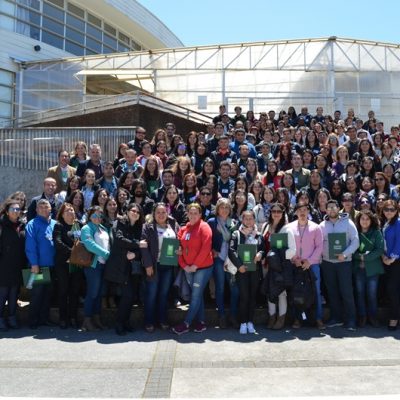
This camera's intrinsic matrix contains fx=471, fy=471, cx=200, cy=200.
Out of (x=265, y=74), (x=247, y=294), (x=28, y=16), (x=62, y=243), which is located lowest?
(x=247, y=294)

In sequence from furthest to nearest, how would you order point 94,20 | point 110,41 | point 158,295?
1. point 110,41
2. point 94,20
3. point 158,295

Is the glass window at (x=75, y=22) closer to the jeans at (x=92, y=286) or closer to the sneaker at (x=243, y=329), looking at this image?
the jeans at (x=92, y=286)

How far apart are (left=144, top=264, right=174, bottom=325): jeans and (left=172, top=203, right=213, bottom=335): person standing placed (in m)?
0.26

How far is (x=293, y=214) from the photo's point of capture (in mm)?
7801

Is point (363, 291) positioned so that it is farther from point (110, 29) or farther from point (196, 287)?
point (110, 29)

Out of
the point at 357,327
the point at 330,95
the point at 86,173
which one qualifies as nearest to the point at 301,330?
the point at 357,327

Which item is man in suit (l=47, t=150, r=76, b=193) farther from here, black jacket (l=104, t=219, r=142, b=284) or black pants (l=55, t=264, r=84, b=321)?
black jacket (l=104, t=219, r=142, b=284)

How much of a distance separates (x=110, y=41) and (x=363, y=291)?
2577cm

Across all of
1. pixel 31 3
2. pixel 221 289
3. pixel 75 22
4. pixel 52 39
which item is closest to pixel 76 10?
pixel 75 22

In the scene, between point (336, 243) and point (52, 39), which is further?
point (52, 39)

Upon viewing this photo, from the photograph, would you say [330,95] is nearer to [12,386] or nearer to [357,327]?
[357,327]

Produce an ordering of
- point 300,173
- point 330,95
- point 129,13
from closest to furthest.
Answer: point 300,173 < point 330,95 < point 129,13

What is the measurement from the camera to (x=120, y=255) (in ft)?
22.6

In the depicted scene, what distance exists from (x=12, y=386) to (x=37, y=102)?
18722 millimetres
